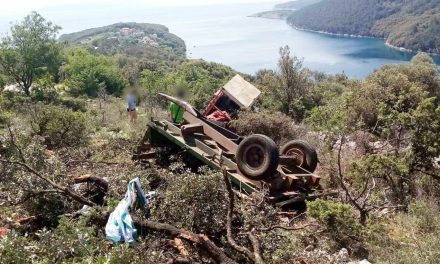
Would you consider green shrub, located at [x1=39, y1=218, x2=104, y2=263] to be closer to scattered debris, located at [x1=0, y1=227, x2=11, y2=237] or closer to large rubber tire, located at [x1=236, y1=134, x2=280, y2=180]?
scattered debris, located at [x1=0, y1=227, x2=11, y2=237]

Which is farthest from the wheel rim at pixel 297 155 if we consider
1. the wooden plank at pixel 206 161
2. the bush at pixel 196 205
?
the bush at pixel 196 205

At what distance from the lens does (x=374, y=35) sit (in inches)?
5477

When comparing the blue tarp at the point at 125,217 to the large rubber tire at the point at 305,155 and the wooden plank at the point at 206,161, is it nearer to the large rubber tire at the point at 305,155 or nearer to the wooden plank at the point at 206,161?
the wooden plank at the point at 206,161

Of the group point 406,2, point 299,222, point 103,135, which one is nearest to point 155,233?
point 299,222

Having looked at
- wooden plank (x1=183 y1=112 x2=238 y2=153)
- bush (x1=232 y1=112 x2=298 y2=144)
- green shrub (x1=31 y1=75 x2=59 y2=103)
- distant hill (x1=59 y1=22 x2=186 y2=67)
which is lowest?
distant hill (x1=59 y1=22 x2=186 y2=67)

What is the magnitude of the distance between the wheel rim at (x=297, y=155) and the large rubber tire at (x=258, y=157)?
0.97 metres

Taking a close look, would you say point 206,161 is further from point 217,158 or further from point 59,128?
point 59,128

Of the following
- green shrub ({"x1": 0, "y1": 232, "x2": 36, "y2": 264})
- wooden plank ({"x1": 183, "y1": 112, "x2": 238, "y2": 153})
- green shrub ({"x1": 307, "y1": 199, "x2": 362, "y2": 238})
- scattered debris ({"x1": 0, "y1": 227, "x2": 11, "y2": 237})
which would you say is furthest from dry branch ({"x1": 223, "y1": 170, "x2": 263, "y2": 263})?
scattered debris ({"x1": 0, "y1": 227, "x2": 11, "y2": 237})

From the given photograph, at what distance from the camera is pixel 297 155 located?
725cm

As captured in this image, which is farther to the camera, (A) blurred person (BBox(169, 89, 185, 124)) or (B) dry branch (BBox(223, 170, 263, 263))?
(A) blurred person (BBox(169, 89, 185, 124))

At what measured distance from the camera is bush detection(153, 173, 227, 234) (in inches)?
198

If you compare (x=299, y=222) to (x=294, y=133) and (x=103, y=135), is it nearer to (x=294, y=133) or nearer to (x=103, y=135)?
(x=294, y=133)

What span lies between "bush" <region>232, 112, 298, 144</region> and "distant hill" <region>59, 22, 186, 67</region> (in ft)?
280

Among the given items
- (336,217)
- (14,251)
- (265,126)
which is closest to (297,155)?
(336,217)
